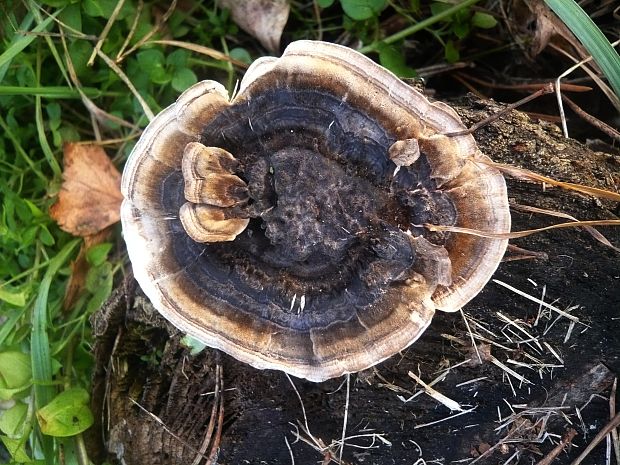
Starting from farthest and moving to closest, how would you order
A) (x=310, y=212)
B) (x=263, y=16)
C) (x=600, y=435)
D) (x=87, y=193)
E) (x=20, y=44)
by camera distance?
1. (x=87, y=193)
2. (x=263, y=16)
3. (x=20, y=44)
4. (x=600, y=435)
5. (x=310, y=212)

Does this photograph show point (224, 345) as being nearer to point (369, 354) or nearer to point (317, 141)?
point (369, 354)

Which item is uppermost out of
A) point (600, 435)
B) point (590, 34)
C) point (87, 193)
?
point (590, 34)

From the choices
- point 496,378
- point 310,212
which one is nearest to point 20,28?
point 310,212

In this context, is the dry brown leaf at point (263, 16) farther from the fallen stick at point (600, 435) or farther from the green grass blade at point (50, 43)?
the fallen stick at point (600, 435)

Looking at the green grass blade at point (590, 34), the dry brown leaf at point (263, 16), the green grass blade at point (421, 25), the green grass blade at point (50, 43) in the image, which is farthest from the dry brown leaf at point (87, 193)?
the green grass blade at point (590, 34)

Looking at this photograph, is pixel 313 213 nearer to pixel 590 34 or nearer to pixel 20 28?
pixel 590 34

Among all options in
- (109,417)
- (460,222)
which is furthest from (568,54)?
(109,417)

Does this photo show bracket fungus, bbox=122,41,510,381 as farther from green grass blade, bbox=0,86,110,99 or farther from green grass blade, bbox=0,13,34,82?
green grass blade, bbox=0,13,34,82
